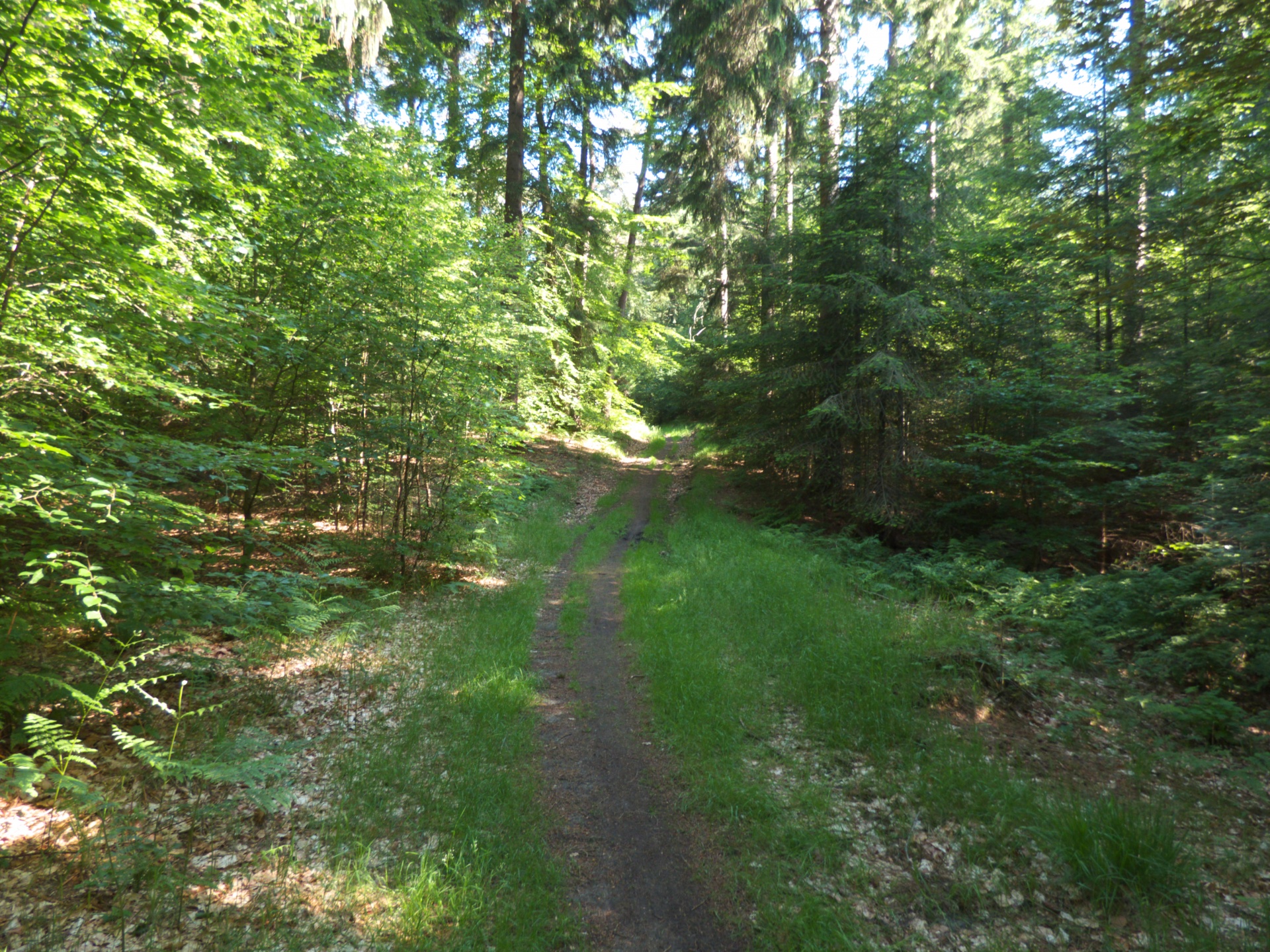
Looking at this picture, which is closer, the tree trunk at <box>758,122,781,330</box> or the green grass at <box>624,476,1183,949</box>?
the green grass at <box>624,476,1183,949</box>

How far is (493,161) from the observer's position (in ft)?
58.0

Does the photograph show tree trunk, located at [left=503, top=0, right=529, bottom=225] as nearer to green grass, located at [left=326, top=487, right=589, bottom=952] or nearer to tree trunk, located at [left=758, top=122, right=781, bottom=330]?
tree trunk, located at [left=758, top=122, right=781, bottom=330]

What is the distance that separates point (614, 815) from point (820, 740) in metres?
2.15

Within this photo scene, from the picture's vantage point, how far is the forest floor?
10.2ft

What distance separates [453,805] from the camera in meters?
4.05

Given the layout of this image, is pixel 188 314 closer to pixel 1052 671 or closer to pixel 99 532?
pixel 99 532

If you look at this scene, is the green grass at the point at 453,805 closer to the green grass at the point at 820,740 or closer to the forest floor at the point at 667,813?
the forest floor at the point at 667,813

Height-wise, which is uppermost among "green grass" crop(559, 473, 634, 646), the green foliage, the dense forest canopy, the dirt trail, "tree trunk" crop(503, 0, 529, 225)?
"tree trunk" crop(503, 0, 529, 225)

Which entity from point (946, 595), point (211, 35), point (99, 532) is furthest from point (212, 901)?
point (946, 595)

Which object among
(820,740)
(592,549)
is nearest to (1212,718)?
(820,740)

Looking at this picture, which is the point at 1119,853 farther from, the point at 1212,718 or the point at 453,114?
the point at 453,114

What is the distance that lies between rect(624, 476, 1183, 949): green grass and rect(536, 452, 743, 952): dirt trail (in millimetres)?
323

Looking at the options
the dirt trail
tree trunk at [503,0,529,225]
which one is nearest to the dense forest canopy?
tree trunk at [503,0,529,225]

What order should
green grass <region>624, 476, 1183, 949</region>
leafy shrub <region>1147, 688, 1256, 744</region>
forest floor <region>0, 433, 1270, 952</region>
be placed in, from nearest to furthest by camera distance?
forest floor <region>0, 433, 1270, 952</region> → green grass <region>624, 476, 1183, 949</region> → leafy shrub <region>1147, 688, 1256, 744</region>
